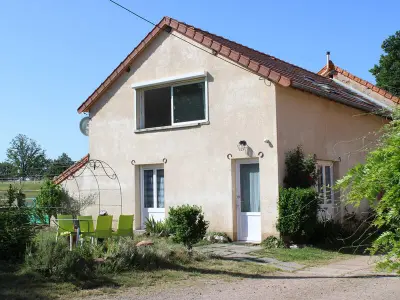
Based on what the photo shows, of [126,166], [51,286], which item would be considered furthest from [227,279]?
[126,166]

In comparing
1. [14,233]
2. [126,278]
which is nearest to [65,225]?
[14,233]

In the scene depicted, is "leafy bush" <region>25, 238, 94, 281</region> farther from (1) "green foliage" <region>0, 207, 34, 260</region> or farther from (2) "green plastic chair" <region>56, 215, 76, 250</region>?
(2) "green plastic chair" <region>56, 215, 76, 250</region>

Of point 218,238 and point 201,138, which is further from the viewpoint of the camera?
point 201,138

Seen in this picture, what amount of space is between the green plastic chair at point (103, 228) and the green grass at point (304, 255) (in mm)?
3307

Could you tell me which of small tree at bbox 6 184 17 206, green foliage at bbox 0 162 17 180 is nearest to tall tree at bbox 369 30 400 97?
green foliage at bbox 0 162 17 180

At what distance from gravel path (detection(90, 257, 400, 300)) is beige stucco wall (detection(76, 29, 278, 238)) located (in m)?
3.58

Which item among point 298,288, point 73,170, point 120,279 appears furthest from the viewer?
point 73,170

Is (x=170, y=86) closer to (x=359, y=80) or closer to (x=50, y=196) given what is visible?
(x=50, y=196)

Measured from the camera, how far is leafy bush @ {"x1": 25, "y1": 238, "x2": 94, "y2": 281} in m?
8.04

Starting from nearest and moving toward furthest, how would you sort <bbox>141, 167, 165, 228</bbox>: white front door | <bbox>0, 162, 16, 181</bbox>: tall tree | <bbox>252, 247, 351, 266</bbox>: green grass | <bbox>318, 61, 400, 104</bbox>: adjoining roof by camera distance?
<bbox>252, 247, 351, 266</bbox>: green grass < <bbox>141, 167, 165, 228</bbox>: white front door < <bbox>318, 61, 400, 104</bbox>: adjoining roof < <bbox>0, 162, 16, 181</bbox>: tall tree

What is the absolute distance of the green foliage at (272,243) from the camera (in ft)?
39.8

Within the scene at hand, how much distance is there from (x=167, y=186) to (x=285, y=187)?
370 centimetres

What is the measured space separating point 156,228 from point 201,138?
111 inches

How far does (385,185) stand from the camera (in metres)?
2.83
